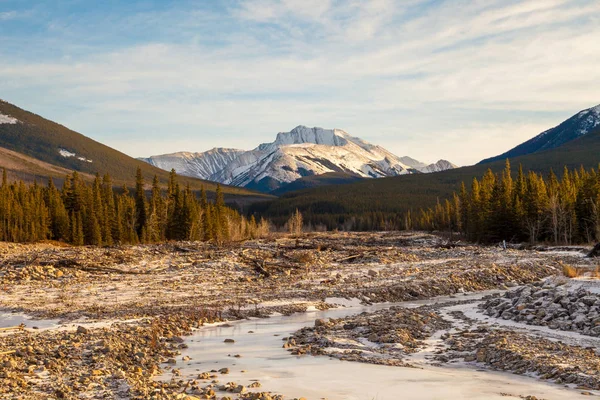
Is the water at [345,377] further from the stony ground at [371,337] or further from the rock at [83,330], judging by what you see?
the rock at [83,330]

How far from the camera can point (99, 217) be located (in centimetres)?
7544

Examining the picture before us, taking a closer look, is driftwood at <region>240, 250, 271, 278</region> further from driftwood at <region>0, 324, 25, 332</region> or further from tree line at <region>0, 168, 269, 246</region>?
tree line at <region>0, 168, 269, 246</region>

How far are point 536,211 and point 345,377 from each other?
6682cm

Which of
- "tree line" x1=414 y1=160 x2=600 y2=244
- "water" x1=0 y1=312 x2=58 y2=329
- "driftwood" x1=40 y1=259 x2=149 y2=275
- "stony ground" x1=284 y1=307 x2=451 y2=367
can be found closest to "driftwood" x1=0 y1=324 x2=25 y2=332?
"water" x1=0 y1=312 x2=58 y2=329

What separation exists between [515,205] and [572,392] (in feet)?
222

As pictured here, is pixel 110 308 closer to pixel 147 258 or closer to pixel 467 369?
pixel 467 369

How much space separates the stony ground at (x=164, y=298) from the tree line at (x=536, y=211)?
76.4 ft

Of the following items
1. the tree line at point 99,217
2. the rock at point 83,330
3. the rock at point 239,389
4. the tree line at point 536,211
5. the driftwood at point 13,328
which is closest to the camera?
the rock at point 239,389

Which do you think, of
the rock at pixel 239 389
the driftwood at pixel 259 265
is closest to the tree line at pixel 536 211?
the driftwood at pixel 259 265

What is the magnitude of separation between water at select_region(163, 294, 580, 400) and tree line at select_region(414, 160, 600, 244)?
186ft

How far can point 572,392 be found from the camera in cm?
1026

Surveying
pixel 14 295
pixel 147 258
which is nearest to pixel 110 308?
pixel 14 295

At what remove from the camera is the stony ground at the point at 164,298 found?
1125 centimetres

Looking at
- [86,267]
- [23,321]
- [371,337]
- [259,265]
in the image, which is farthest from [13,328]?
[259,265]
